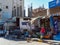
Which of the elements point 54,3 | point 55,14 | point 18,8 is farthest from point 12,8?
point 55,14

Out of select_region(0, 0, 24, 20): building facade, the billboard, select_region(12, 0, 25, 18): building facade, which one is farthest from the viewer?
select_region(12, 0, 25, 18): building facade

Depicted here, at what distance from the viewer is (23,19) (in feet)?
145

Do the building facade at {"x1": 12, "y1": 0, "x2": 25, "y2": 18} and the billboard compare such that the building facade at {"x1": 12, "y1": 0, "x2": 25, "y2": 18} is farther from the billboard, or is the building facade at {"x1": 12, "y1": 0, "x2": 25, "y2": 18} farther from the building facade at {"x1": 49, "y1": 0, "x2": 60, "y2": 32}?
the billboard

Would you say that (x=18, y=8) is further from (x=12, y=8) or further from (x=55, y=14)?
(x=55, y=14)

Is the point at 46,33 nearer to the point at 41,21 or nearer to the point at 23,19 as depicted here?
Result: the point at 41,21

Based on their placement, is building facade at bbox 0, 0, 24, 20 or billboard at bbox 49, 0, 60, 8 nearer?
billboard at bbox 49, 0, 60, 8

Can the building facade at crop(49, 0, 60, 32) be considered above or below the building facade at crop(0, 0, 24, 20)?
below

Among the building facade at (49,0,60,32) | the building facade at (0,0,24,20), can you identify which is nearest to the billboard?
the building facade at (49,0,60,32)

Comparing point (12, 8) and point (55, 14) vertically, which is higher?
point (12, 8)

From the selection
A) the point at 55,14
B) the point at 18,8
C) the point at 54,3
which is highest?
the point at 18,8

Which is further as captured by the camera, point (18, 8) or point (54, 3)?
point (18, 8)

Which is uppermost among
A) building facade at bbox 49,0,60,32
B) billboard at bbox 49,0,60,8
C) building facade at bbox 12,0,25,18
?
building facade at bbox 12,0,25,18

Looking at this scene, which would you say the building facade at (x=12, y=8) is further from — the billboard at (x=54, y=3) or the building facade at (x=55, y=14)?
the billboard at (x=54, y=3)

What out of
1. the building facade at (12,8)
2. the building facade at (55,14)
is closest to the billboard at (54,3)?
the building facade at (55,14)
